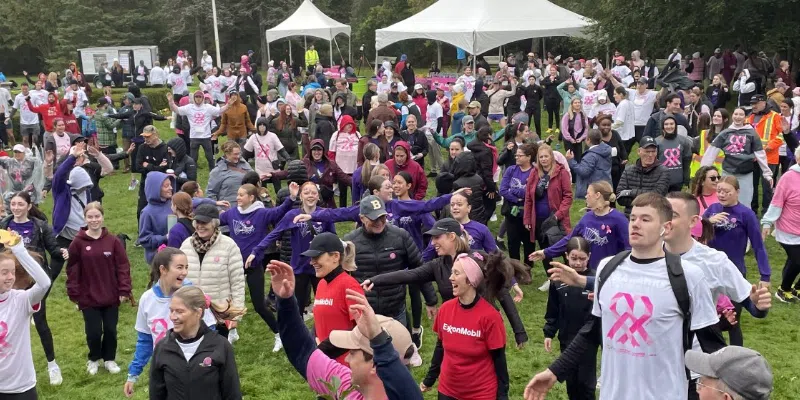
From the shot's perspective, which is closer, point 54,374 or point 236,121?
point 54,374

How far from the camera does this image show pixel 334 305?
5535 millimetres

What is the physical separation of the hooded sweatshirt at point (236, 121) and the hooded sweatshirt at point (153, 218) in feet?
22.1

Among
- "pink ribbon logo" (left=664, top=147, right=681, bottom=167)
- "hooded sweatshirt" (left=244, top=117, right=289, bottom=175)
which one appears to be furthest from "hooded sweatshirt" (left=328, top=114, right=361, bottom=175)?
"pink ribbon logo" (left=664, top=147, right=681, bottom=167)

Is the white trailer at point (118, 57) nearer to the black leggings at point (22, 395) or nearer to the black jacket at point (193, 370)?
the black leggings at point (22, 395)

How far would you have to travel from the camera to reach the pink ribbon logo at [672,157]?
1107cm

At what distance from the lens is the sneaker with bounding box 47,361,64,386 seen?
7655 mm

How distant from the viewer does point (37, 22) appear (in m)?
52.4

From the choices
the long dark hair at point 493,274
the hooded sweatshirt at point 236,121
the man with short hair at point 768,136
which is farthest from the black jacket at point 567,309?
the hooded sweatshirt at point 236,121

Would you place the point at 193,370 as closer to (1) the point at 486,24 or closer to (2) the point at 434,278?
(2) the point at 434,278

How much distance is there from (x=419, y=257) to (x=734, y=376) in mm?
4083

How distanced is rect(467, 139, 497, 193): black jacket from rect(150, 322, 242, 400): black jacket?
676 centimetres

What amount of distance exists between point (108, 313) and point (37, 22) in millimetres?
50947

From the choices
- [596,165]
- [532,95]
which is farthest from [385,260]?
[532,95]

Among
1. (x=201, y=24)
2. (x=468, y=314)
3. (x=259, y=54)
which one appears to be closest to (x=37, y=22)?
(x=201, y=24)
